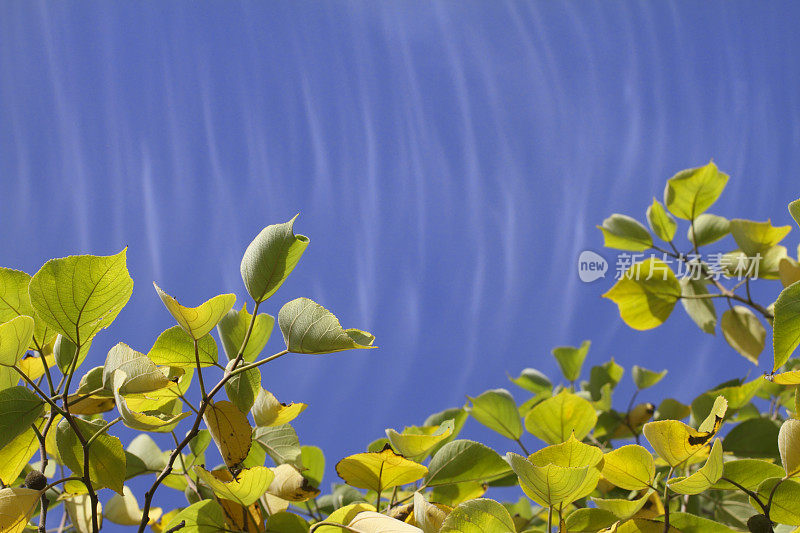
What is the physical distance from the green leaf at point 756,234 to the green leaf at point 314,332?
865mm

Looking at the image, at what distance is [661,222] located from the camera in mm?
1103

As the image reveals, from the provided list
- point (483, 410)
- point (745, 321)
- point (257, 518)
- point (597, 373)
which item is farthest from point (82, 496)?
point (745, 321)

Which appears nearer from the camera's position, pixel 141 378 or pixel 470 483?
pixel 141 378

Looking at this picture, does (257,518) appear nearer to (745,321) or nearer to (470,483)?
(470,483)

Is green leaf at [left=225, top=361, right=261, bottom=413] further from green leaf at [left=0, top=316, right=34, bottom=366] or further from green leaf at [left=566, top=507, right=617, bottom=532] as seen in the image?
green leaf at [left=566, top=507, right=617, bottom=532]

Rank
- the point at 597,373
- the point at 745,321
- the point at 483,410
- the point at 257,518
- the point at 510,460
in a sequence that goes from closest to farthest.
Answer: the point at 510,460, the point at 257,518, the point at 483,410, the point at 745,321, the point at 597,373

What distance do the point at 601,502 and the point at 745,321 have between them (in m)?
0.72

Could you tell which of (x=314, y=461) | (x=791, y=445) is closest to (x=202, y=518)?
(x=314, y=461)

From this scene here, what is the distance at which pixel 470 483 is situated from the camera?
604mm

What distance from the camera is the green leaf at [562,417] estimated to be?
0.58m

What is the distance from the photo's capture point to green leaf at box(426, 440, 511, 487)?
58cm

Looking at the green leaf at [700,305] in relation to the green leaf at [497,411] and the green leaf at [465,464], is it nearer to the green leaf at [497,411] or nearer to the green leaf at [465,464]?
the green leaf at [497,411]

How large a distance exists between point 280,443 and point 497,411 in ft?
0.98

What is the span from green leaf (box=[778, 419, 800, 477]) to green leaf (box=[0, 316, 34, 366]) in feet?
1.97
